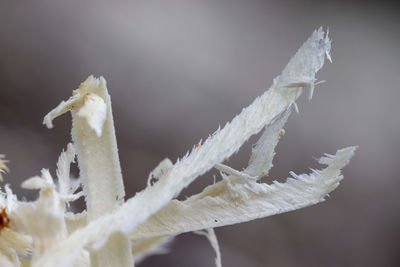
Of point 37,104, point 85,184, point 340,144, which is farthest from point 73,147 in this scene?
point 340,144

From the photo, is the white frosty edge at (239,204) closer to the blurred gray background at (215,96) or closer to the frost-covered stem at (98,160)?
the frost-covered stem at (98,160)

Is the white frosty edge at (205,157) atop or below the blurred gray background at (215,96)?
below

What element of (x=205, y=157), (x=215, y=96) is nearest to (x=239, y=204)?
(x=205, y=157)

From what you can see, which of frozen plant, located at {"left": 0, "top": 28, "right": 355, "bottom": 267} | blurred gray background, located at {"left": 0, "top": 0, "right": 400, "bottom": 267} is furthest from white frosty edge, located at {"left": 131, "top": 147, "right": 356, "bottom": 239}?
blurred gray background, located at {"left": 0, "top": 0, "right": 400, "bottom": 267}

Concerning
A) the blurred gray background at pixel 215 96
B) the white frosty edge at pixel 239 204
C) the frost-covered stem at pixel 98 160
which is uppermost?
the blurred gray background at pixel 215 96

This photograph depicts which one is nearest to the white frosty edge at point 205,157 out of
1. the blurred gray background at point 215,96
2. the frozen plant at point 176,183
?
the frozen plant at point 176,183

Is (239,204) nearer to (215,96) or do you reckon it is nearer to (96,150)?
(96,150)

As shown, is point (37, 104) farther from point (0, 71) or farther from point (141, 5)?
point (141, 5)
